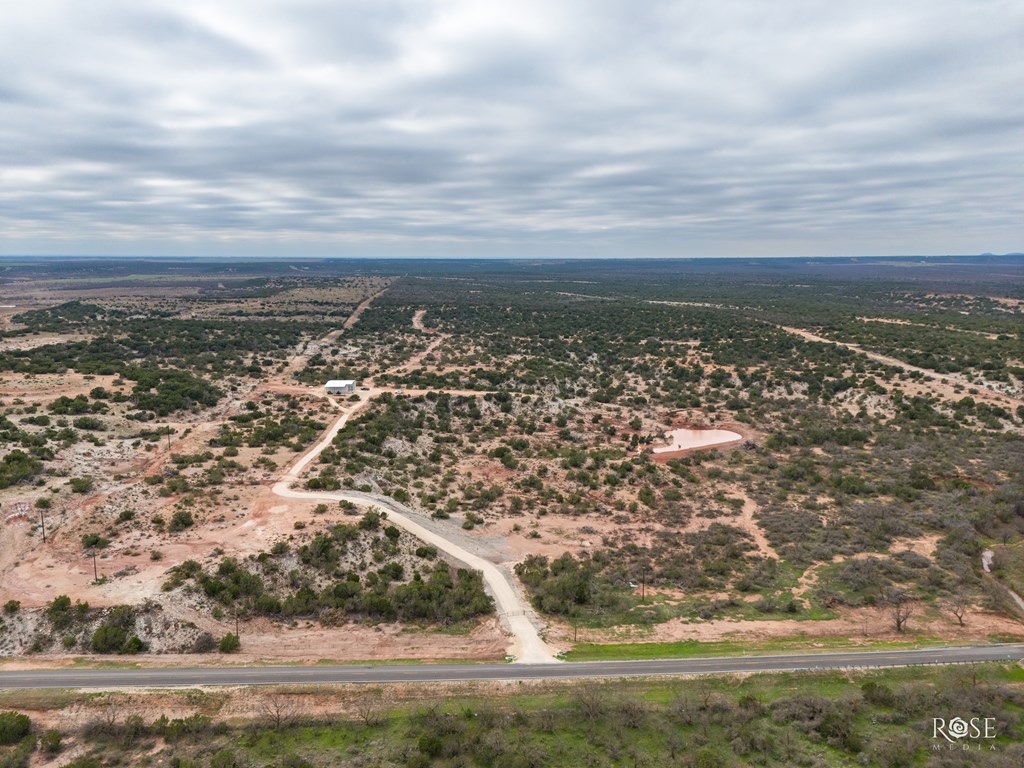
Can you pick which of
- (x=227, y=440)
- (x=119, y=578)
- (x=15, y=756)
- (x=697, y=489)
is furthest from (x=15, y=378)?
(x=697, y=489)

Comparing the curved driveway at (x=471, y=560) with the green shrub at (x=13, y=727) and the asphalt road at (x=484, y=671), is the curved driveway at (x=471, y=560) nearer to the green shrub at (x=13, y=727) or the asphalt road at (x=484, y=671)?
the asphalt road at (x=484, y=671)

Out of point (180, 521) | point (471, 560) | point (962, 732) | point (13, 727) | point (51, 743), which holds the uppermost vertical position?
point (180, 521)

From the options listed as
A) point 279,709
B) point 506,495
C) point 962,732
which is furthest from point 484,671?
point 506,495

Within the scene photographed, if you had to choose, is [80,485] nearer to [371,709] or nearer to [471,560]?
[471,560]

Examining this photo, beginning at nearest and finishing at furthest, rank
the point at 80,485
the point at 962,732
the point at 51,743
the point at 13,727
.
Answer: the point at 51,743
the point at 13,727
the point at 962,732
the point at 80,485

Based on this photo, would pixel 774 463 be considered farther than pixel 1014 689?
Yes

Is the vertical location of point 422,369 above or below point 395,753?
above

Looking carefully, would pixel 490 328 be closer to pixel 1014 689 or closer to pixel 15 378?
pixel 15 378
